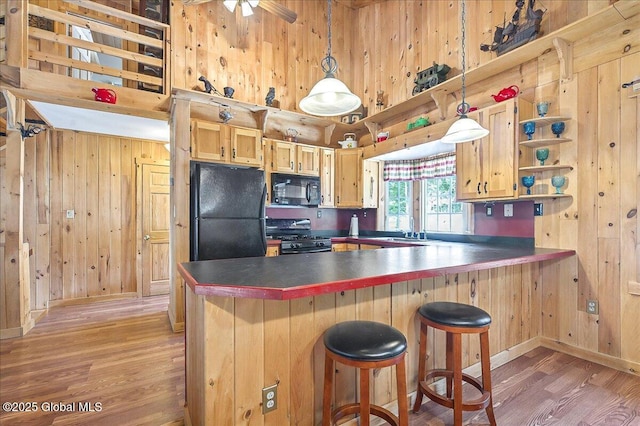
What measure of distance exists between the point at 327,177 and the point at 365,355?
3402mm

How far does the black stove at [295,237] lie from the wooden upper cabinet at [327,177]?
1.44 feet

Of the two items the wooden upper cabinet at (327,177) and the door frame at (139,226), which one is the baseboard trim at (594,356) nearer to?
the wooden upper cabinet at (327,177)

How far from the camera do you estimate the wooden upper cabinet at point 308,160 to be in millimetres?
4172

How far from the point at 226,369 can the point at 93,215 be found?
4.23 meters

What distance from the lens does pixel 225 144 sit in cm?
354

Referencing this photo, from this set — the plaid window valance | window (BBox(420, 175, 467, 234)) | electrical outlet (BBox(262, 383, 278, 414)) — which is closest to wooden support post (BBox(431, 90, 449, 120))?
the plaid window valance

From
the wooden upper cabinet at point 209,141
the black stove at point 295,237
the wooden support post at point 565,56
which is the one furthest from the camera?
the black stove at point 295,237

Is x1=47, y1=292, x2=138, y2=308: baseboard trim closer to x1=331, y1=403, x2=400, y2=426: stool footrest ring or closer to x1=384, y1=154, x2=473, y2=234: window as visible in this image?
x1=384, y1=154, x2=473, y2=234: window

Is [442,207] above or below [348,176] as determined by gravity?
below

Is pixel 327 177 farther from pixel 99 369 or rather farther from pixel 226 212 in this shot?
pixel 99 369

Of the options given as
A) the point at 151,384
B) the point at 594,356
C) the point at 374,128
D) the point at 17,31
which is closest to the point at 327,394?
the point at 151,384

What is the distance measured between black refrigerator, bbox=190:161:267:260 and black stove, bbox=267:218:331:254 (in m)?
0.56

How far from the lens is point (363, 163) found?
14.5 feet

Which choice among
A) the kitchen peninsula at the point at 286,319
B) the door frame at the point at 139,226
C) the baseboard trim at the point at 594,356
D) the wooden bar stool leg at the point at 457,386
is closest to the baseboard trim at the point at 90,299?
the door frame at the point at 139,226
